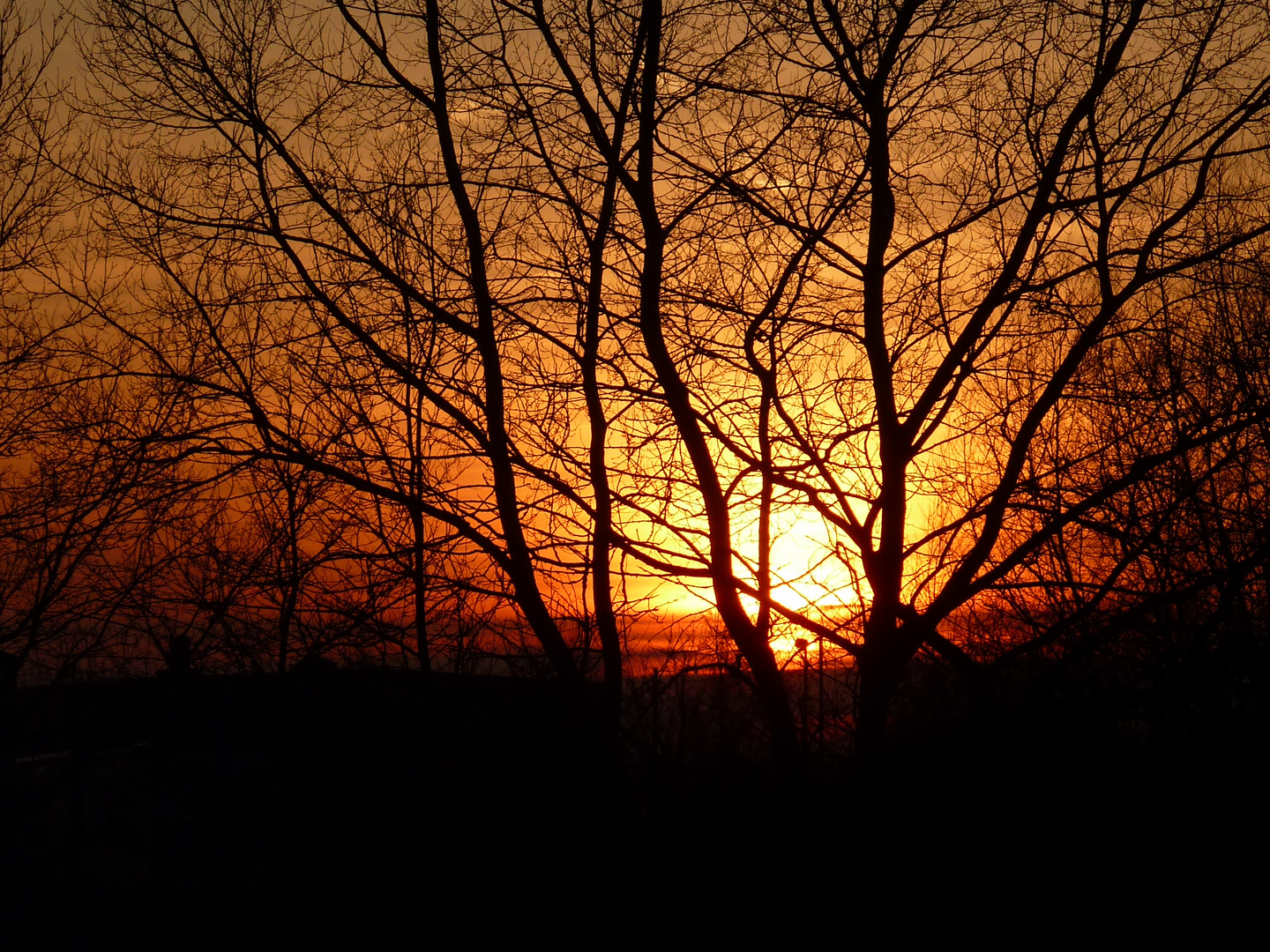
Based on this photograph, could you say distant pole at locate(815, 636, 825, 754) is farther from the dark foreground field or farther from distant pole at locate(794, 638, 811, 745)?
the dark foreground field

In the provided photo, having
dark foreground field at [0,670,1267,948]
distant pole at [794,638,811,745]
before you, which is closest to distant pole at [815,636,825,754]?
distant pole at [794,638,811,745]

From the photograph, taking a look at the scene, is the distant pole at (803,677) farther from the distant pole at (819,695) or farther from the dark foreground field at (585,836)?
the dark foreground field at (585,836)

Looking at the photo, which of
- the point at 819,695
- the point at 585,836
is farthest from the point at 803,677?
the point at 585,836

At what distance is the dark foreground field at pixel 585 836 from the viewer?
449cm

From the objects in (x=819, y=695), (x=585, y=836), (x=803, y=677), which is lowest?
(x=585, y=836)

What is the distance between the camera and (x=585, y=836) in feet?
18.0

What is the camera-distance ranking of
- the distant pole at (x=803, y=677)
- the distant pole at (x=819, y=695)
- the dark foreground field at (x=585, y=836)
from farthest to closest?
1. the distant pole at (x=803, y=677)
2. the distant pole at (x=819, y=695)
3. the dark foreground field at (x=585, y=836)

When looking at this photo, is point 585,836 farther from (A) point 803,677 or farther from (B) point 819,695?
(B) point 819,695

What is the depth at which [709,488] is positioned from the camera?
6652mm

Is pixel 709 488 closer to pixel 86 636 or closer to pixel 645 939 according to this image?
pixel 645 939

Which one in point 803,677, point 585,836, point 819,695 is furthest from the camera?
point 819,695

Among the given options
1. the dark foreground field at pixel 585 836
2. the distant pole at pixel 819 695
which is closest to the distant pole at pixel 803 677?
the distant pole at pixel 819 695

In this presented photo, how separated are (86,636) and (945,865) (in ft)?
24.1

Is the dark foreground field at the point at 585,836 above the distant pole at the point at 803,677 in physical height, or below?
below
